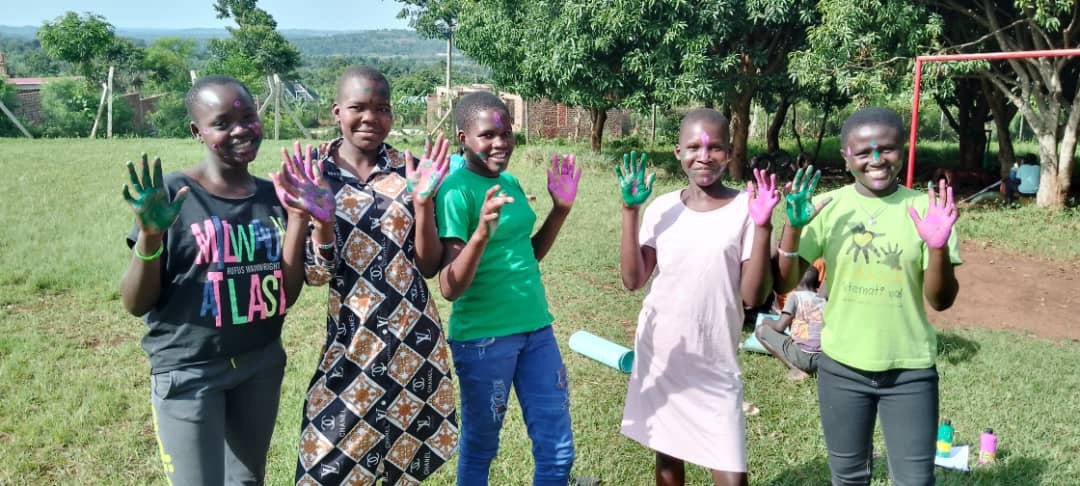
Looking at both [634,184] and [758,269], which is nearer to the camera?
[758,269]

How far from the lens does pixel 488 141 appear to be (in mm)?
2482

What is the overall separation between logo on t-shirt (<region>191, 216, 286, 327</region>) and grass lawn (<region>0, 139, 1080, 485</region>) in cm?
134

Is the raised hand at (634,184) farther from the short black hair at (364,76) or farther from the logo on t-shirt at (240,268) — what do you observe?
the logo on t-shirt at (240,268)

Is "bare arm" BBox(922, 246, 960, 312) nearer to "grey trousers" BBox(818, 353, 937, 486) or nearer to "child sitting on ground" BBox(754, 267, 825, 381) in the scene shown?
"grey trousers" BBox(818, 353, 937, 486)

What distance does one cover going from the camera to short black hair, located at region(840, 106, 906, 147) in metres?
2.40

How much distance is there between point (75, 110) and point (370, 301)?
24655mm

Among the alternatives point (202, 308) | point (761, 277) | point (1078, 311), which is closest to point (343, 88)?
point (202, 308)

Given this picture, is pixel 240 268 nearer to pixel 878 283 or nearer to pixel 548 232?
pixel 548 232

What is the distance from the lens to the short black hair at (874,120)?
7.87 feet

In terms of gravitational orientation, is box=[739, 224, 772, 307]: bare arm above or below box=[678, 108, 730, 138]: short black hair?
below

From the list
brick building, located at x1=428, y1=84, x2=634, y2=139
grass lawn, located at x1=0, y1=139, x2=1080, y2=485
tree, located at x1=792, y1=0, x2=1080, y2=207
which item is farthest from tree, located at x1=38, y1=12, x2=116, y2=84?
tree, located at x1=792, y1=0, x2=1080, y2=207

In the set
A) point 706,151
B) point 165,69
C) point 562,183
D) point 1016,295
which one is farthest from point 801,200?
point 165,69

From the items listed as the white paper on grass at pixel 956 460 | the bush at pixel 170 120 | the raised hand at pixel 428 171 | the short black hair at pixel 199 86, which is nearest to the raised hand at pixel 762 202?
the raised hand at pixel 428 171

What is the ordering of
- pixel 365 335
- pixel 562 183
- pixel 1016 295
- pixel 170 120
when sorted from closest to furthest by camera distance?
pixel 365 335
pixel 562 183
pixel 1016 295
pixel 170 120
